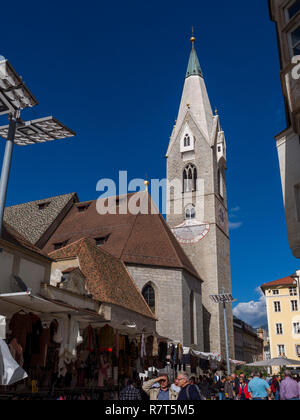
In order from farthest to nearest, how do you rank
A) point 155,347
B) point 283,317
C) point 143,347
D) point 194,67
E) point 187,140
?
point 194,67, point 283,317, point 187,140, point 155,347, point 143,347

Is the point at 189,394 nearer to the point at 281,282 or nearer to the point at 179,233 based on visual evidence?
the point at 179,233

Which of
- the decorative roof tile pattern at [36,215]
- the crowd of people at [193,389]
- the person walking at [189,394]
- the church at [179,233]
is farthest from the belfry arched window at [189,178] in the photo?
the person walking at [189,394]

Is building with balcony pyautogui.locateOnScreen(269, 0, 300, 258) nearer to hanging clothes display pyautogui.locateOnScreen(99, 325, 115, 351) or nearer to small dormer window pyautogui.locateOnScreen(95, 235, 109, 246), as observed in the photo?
hanging clothes display pyautogui.locateOnScreen(99, 325, 115, 351)

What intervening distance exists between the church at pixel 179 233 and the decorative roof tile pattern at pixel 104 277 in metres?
0.22

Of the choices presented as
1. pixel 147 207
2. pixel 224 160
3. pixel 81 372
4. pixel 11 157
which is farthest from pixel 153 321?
pixel 224 160

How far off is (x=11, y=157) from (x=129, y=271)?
58.9 ft

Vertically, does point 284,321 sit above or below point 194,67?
below

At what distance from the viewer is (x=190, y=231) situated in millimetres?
37938

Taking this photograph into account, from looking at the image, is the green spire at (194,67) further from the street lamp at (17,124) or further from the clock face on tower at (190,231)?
the street lamp at (17,124)

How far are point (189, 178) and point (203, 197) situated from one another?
10.2 feet

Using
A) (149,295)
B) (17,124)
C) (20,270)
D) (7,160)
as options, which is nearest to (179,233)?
(149,295)

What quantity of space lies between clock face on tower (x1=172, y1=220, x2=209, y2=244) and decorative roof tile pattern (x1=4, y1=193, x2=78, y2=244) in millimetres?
10062

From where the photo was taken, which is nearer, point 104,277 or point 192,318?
point 104,277

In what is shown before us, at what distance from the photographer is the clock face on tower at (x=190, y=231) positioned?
3731cm
